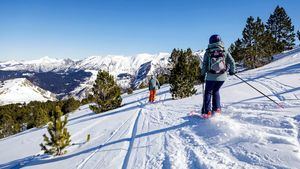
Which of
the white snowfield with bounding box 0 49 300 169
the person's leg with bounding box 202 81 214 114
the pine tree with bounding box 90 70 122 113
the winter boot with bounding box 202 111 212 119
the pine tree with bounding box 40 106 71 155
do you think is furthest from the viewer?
the pine tree with bounding box 90 70 122 113

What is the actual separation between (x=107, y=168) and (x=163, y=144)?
1.51 metres

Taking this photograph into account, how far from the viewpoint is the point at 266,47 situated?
4278 cm

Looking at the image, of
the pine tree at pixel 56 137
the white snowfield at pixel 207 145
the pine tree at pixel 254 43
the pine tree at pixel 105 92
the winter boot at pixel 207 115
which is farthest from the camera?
the pine tree at pixel 254 43

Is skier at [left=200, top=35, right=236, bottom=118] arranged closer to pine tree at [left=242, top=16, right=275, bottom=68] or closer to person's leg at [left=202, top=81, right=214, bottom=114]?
person's leg at [left=202, top=81, right=214, bottom=114]

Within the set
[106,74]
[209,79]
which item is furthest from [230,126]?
[106,74]

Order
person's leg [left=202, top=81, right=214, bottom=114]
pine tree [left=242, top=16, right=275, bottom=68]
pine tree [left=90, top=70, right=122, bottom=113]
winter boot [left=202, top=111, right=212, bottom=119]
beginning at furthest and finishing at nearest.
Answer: pine tree [left=242, top=16, right=275, bottom=68] → pine tree [left=90, top=70, right=122, bottom=113] → person's leg [left=202, top=81, right=214, bottom=114] → winter boot [left=202, top=111, right=212, bottom=119]

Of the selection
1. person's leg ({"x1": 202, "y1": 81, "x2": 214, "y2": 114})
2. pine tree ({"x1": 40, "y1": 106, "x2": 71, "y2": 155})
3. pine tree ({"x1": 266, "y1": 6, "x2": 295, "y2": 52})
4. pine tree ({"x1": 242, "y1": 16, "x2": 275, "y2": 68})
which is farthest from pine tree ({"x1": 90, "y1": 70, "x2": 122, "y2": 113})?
pine tree ({"x1": 266, "y1": 6, "x2": 295, "y2": 52})

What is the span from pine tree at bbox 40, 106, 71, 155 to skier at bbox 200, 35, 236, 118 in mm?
4654

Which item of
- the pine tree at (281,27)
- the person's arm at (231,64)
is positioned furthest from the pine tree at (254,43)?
the person's arm at (231,64)

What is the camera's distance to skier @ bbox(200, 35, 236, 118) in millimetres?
8055

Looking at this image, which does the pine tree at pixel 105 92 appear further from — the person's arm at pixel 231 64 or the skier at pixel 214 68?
the person's arm at pixel 231 64

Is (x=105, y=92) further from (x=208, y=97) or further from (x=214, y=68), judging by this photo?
(x=214, y=68)

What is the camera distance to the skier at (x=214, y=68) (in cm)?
805

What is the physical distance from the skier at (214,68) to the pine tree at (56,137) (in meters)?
4.65
